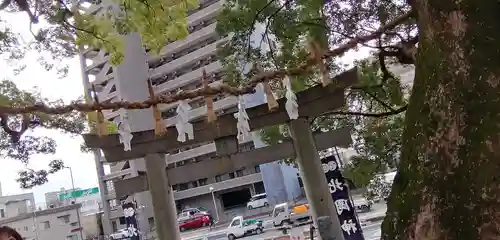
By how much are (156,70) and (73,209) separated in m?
9.99

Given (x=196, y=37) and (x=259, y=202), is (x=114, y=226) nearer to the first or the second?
(x=259, y=202)

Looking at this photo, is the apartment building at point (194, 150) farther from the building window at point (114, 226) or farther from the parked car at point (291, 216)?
the parked car at point (291, 216)

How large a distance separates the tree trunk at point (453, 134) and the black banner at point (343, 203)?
4.35 m

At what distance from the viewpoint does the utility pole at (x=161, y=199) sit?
5863 mm

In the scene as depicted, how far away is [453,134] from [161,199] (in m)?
4.88

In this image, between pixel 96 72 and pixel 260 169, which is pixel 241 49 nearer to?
pixel 260 169

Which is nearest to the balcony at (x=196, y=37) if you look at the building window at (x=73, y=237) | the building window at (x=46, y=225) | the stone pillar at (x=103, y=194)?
the stone pillar at (x=103, y=194)

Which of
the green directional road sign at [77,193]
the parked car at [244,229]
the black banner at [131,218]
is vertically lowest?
the parked car at [244,229]

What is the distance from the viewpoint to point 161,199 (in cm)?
599

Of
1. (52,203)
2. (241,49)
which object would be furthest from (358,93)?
(52,203)

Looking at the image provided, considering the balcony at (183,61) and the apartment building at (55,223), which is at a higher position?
the balcony at (183,61)

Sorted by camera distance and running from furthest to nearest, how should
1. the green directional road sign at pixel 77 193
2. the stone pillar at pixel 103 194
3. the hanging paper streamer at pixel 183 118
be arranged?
the green directional road sign at pixel 77 193, the stone pillar at pixel 103 194, the hanging paper streamer at pixel 183 118

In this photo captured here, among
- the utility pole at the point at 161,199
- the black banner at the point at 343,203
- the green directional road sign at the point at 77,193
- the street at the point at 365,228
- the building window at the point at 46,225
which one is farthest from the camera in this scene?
the green directional road sign at the point at 77,193

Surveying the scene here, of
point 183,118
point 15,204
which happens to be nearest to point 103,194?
point 15,204
